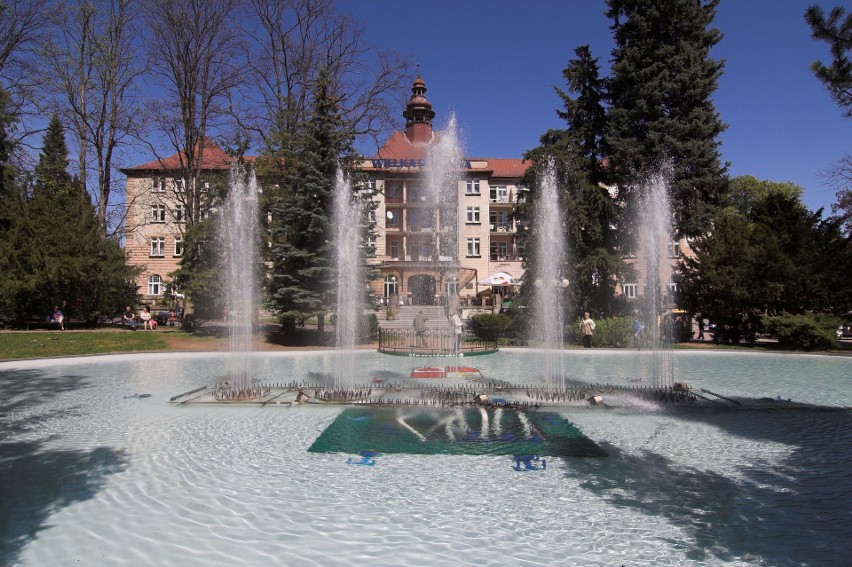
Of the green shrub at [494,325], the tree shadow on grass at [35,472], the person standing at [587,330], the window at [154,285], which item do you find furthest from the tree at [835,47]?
the window at [154,285]

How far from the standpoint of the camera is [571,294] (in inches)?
1034

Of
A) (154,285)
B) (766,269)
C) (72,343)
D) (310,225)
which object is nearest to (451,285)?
(310,225)

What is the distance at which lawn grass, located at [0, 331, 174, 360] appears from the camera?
19438 mm

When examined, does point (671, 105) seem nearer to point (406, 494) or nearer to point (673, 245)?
point (673, 245)

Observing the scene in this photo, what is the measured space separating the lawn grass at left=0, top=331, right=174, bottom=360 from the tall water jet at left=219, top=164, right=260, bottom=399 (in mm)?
3568

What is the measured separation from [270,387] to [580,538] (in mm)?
8718

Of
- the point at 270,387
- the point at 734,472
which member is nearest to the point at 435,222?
the point at 270,387

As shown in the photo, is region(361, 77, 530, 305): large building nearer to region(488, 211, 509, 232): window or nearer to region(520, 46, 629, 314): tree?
region(488, 211, 509, 232): window

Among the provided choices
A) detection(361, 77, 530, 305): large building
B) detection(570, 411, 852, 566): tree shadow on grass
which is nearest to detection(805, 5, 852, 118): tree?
detection(570, 411, 852, 566): tree shadow on grass

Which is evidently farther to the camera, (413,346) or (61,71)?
(61,71)

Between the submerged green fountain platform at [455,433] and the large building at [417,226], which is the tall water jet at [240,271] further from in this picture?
the large building at [417,226]

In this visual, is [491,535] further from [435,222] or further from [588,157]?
[435,222]

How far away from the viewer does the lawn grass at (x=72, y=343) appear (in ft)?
→ 63.8

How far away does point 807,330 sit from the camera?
20.8 meters
